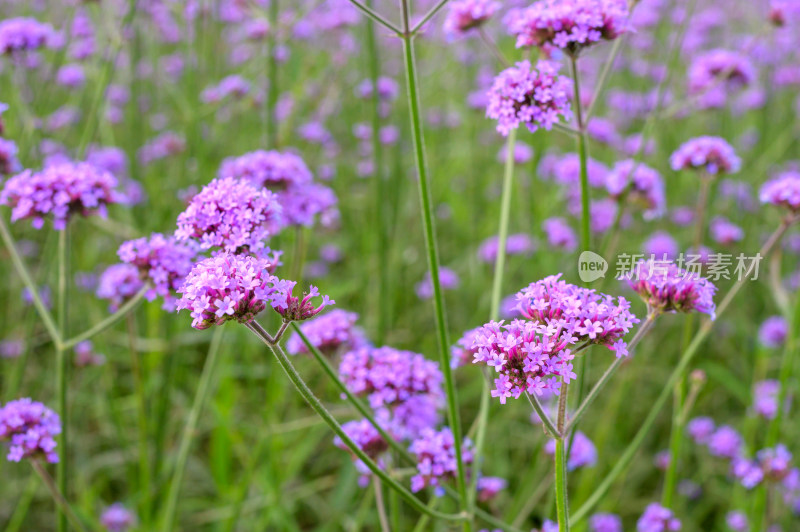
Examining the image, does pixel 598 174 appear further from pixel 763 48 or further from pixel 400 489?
pixel 400 489

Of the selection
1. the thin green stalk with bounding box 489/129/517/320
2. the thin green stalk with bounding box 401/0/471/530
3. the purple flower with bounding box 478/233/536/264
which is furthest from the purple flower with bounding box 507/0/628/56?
the purple flower with bounding box 478/233/536/264

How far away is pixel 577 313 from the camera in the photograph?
119cm

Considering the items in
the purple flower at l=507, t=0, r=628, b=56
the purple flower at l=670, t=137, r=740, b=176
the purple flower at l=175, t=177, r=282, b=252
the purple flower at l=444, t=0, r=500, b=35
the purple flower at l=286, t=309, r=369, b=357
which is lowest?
the purple flower at l=286, t=309, r=369, b=357

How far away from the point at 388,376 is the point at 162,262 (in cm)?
62

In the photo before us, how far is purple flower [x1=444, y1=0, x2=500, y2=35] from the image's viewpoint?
6.60ft

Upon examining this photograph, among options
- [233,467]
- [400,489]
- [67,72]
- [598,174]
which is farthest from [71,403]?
[598,174]

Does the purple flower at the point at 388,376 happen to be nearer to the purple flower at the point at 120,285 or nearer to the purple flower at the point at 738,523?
the purple flower at the point at 120,285

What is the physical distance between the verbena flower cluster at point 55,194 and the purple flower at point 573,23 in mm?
1138

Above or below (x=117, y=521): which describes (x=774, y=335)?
above

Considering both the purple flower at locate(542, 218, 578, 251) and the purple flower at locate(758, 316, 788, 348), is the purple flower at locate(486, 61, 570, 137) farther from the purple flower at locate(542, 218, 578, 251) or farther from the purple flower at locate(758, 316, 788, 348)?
the purple flower at locate(758, 316, 788, 348)

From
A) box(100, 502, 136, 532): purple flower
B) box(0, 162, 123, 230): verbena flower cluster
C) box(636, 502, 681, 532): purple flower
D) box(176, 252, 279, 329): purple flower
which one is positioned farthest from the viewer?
box(100, 502, 136, 532): purple flower

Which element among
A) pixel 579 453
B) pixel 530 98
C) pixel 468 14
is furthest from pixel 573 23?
pixel 579 453

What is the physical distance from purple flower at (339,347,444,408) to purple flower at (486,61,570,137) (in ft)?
2.01

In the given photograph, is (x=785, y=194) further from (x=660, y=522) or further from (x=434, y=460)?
(x=434, y=460)
